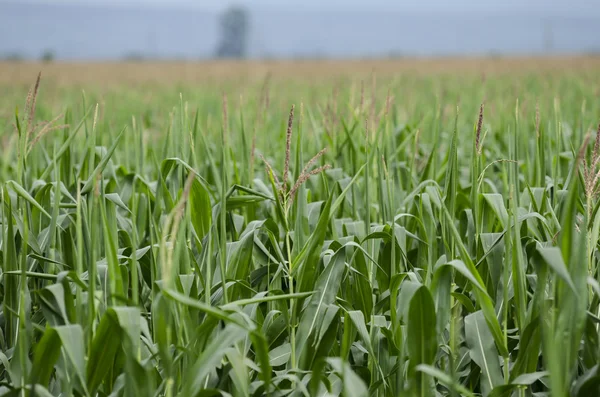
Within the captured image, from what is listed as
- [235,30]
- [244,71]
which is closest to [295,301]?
[244,71]

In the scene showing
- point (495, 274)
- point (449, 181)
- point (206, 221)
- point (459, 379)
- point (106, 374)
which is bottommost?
point (459, 379)

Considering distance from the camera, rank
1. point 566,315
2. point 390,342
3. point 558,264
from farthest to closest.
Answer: point 390,342 < point 566,315 < point 558,264

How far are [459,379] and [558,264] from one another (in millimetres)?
739

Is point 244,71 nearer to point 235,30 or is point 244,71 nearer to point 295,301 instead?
point 295,301

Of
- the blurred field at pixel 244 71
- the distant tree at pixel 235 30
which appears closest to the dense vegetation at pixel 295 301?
the blurred field at pixel 244 71

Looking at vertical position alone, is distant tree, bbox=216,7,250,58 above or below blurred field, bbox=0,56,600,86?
above

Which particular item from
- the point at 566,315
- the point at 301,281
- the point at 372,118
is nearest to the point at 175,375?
the point at 301,281

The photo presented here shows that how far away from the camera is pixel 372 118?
264 cm

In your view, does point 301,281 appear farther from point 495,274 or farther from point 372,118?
point 372,118

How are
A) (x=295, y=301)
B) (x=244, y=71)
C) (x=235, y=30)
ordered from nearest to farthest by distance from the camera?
1. (x=295, y=301)
2. (x=244, y=71)
3. (x=235, y=30)

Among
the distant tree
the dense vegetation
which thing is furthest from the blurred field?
the distant tree

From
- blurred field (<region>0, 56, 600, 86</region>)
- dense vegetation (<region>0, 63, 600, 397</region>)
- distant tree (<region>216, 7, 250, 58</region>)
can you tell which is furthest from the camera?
distant tree (<region>216, 7, 250, 58</region>)

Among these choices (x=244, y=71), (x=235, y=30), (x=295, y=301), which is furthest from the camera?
(x=235, y=30)

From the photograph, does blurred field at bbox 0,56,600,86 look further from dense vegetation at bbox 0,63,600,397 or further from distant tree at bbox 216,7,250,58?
distant tree at bbox 216,7,250,58
